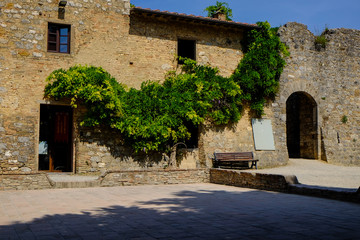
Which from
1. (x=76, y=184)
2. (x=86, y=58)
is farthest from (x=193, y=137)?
(x=76, y=184)

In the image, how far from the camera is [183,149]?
13.2 metres

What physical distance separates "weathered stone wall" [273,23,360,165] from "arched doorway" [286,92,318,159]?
245 mm

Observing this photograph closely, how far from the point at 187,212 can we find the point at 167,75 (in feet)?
28.7

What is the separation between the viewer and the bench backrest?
13.0 metres

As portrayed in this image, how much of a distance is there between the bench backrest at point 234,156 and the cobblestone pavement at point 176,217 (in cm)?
571

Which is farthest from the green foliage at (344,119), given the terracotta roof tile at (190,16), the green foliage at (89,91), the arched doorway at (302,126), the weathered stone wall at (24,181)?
the weathered stone wall at (24,181)

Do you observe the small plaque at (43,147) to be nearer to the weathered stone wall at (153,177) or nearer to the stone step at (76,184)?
the stone step at (76,184)

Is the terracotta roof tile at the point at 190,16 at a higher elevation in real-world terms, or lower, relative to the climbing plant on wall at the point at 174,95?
higher

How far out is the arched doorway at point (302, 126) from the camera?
15688mm

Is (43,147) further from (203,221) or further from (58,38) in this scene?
(203,221)

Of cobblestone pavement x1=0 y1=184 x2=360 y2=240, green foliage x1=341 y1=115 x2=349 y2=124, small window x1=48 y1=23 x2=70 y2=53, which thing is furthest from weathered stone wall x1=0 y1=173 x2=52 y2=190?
green foliage x1=341 y1=115 x2=349 y2=124

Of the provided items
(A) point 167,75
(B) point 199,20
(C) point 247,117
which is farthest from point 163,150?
(B) point 199,20

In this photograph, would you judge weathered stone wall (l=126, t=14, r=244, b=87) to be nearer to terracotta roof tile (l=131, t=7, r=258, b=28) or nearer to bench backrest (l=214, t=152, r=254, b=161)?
terracotta roof tile (l=131, t=7, r=258, b=28)

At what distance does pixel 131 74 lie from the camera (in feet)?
42.3
